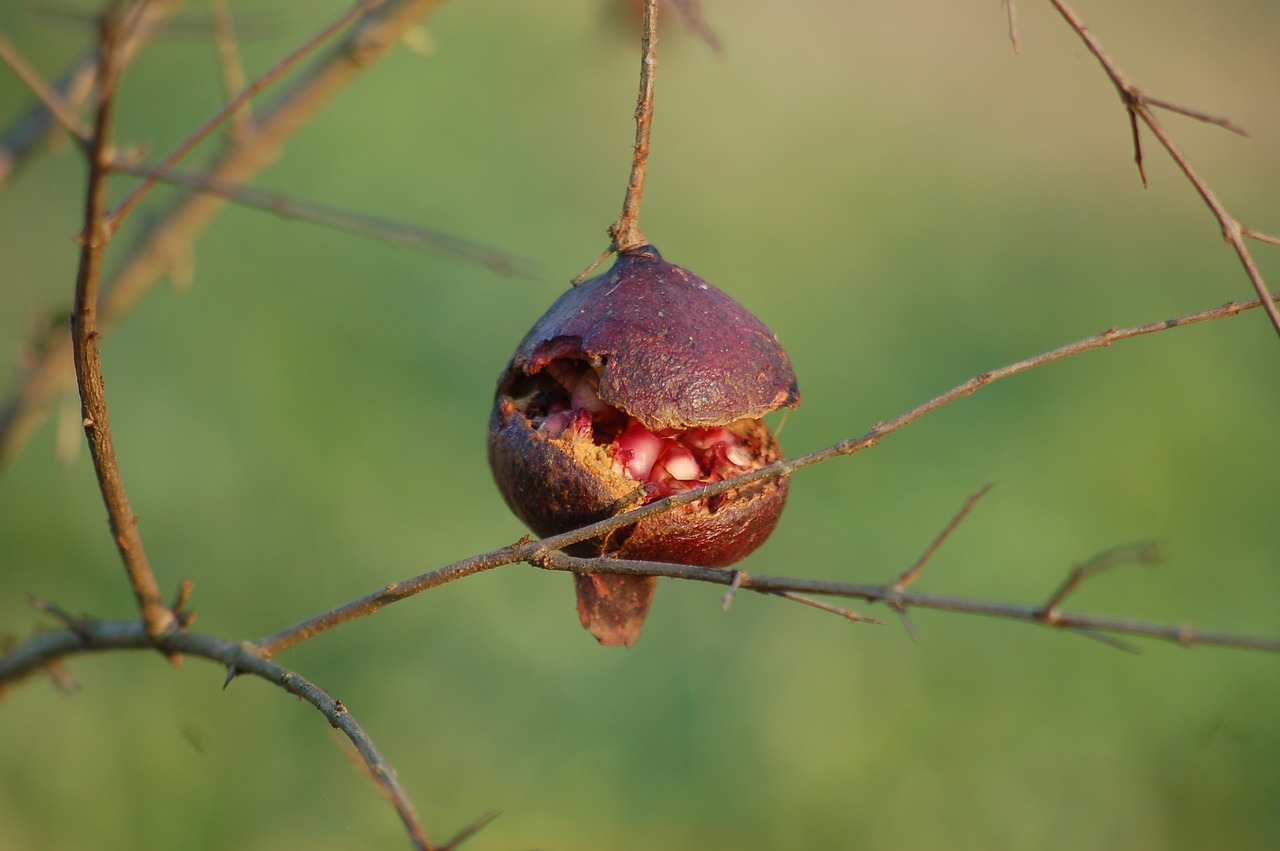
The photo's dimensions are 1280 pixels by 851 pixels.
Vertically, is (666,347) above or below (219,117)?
below

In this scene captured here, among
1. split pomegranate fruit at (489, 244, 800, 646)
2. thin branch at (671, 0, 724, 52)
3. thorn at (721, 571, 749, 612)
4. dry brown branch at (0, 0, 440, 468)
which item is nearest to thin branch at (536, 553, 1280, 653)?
thorn at (721, 571, 749, 612)

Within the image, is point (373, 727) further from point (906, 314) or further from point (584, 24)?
point (584, 24)

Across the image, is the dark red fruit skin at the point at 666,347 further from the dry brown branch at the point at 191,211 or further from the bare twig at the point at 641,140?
the dry brown branch at the point at 191,211

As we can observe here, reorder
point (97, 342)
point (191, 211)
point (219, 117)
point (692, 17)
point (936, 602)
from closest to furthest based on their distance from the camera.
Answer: point (936, 602), point (97, 342), point (219, 117), point (692, 17), point (191, 211)

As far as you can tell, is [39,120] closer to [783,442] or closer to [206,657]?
[206,657]

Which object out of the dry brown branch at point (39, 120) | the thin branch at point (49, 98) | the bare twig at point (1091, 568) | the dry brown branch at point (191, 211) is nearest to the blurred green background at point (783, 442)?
the dry brown branch at point (191, 211)

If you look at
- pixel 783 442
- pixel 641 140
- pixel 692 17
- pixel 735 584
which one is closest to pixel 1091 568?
pixel 735 584

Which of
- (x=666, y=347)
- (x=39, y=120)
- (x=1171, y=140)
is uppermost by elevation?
(x=39, y=120)

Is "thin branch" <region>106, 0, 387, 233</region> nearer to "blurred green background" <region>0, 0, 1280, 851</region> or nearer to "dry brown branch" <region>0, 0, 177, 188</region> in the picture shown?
"dry brown branch" <region>0, 0, 177, 188</region>
